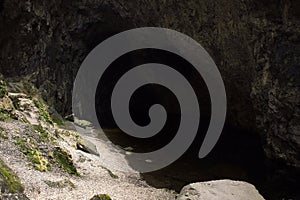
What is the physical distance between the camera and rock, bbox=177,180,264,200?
1366 cm

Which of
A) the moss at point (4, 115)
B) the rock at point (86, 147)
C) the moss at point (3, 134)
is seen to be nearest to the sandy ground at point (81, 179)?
the moss at point (3, 134)

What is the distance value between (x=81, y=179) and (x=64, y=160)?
1340 millimetres

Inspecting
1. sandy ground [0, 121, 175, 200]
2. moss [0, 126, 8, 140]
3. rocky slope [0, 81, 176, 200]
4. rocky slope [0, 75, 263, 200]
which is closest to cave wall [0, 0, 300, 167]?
rocky slope [0, 75, 263, 200]

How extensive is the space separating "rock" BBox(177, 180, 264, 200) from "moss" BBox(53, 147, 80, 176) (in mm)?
6780

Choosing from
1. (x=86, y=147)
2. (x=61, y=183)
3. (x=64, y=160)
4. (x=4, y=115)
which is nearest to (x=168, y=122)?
(x=86, y=147)

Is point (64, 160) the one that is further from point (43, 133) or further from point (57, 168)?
point (43, 133)

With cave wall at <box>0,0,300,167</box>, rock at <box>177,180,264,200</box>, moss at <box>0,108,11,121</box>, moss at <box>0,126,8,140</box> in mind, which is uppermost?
cave wall at <box>0,0,300,167</box>

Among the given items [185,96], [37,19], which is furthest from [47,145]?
[185,96]

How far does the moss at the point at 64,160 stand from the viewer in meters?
18.4

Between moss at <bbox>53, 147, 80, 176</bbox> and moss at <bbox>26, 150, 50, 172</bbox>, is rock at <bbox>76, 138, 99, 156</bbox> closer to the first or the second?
moss at <bbox>53, 147, 80, 176</bbox>

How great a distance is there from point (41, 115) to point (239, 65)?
15.0 meters

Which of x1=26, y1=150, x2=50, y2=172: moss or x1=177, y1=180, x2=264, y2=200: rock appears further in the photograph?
x1=26, y1=150, x2=50, y2=172: moss

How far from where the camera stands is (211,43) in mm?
29203

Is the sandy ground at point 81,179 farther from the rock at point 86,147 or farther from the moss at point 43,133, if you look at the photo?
the moss at point 43,133
